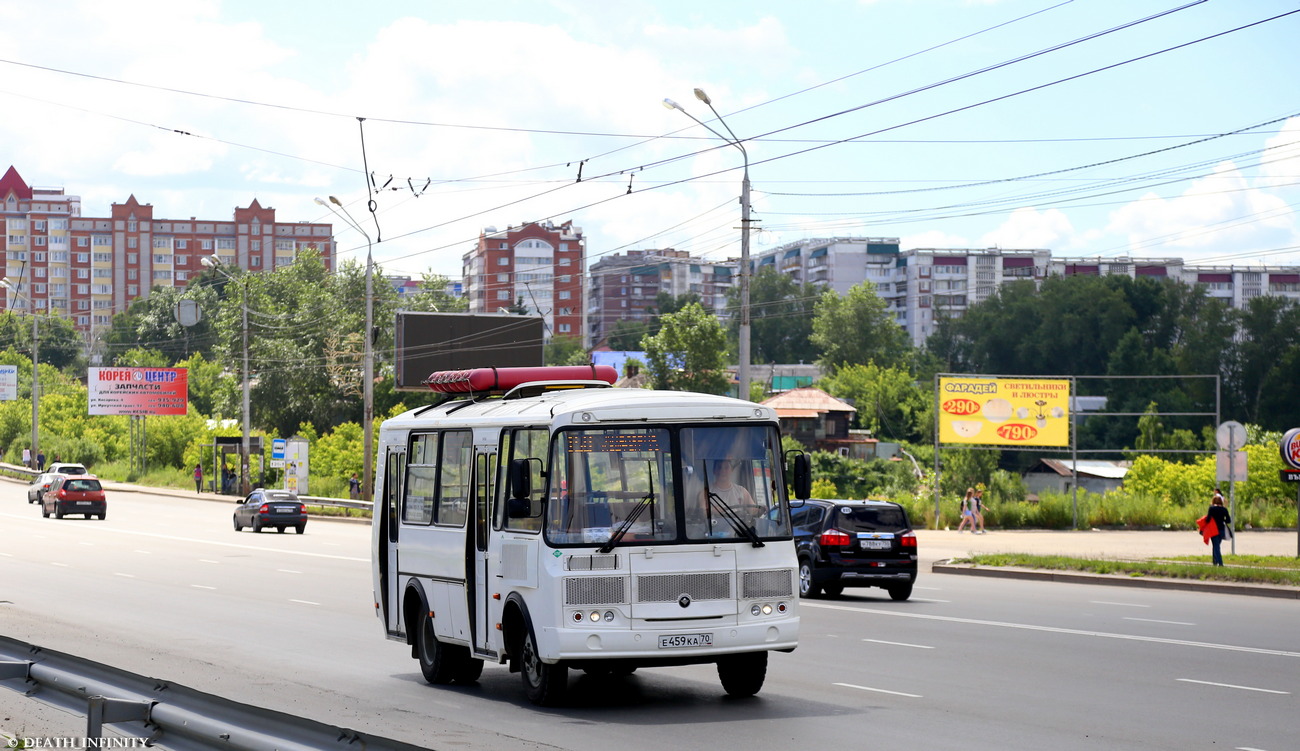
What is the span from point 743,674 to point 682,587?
130cm

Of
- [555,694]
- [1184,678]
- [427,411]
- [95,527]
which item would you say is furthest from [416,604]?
[95,527]

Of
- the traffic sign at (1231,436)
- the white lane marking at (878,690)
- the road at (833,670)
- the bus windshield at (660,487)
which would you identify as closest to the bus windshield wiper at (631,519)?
the bus windshield at (660,487)

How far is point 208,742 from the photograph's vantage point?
641 centimetres

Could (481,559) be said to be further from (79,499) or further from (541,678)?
(79,499)

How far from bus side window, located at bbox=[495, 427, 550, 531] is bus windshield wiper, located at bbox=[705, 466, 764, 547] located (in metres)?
1.31

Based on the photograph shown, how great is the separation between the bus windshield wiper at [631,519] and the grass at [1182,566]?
1591 centimetres

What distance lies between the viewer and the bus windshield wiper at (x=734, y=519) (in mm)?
11641

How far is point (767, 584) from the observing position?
11.6m

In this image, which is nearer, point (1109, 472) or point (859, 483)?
point (859, 483)

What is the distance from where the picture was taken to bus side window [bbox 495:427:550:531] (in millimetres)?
11539

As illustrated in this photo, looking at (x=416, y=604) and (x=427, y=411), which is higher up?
(x=427, y=411)

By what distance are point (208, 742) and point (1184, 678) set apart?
975 cm

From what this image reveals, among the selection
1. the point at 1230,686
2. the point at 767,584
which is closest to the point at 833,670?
the point at 767,584

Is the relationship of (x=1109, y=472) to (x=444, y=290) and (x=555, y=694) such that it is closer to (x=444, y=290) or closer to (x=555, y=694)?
(x=444, y=290)
